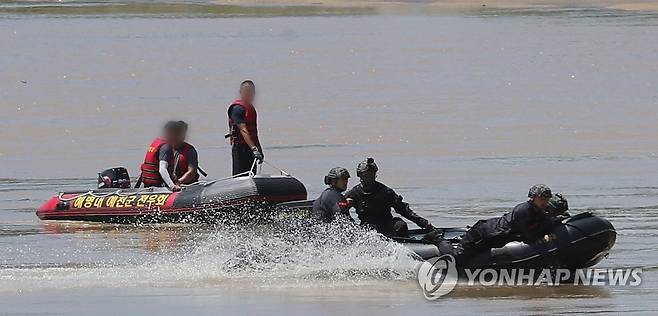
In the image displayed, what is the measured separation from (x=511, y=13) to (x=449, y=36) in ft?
48.0

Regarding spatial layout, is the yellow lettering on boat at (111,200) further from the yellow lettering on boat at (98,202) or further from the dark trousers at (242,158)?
the dark trousers at (242,158)

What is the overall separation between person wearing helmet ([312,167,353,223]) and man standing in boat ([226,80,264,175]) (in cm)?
381

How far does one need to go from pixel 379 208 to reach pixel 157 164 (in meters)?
4.40

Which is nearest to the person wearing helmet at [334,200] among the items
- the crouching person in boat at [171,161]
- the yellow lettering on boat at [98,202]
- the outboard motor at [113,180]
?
the crouching person in boat at [171,161]

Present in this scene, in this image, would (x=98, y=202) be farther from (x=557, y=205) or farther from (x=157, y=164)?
(x=557, y=205)

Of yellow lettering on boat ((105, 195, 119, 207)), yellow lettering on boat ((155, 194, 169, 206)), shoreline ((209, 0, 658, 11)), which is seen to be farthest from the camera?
shoreline ((209, 0, 658, 11))

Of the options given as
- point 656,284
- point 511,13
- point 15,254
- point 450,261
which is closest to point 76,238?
point 15,254

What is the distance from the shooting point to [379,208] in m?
14.6

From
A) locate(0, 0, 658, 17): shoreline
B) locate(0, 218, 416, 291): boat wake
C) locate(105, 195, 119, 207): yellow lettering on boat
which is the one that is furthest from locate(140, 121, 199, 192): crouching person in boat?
locate(0, 0, 658, 17): shoreline

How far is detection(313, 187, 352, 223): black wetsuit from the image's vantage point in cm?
1421

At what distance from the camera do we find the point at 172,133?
59.5 feet

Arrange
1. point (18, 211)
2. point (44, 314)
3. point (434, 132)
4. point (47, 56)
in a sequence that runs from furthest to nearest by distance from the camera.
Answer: point (47, 56) < point (434, 132) < point (18, 211) < point (44, 314)

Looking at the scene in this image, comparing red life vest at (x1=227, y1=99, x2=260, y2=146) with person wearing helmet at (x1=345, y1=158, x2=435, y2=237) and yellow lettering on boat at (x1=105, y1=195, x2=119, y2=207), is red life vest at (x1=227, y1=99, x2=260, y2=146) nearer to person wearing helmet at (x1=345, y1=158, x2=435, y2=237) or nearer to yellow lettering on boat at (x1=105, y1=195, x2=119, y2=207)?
yellow lettering on boat at (x1=105, y1=195, x2=119, y2=207)

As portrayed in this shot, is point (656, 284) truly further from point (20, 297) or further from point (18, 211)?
point (18, 211)
